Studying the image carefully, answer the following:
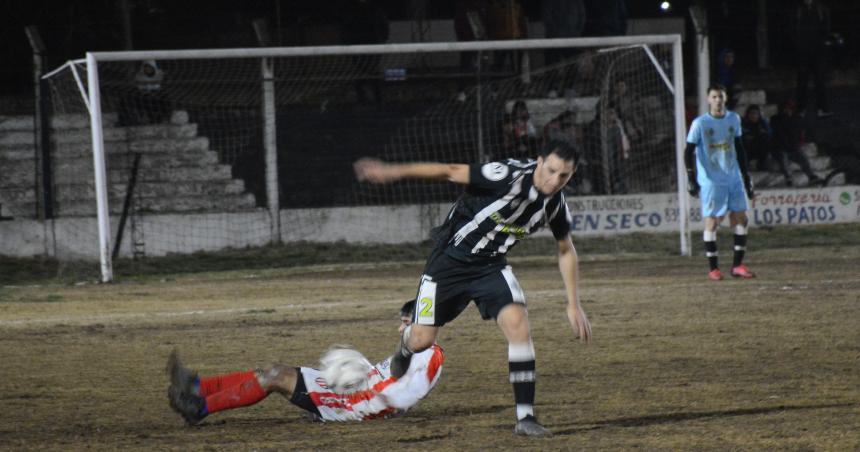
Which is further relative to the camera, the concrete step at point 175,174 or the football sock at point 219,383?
the concrete step at point 175,174

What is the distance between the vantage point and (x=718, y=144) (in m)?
14.6

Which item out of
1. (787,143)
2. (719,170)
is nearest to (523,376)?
(719,170)

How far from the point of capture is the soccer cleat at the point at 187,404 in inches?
275

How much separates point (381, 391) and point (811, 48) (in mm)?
19267

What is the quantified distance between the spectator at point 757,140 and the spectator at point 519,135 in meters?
4.31

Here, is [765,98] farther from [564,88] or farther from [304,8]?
[304,8]

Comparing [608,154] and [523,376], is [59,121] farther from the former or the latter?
[523,376]

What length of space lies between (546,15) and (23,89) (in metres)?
10.4

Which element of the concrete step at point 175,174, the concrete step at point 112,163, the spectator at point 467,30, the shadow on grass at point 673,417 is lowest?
the shadow on grass at point 673,417

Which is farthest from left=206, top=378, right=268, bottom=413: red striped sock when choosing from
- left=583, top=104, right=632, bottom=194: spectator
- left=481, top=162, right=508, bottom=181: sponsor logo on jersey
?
left=583, top=104, right=632, bottom=194: spectator

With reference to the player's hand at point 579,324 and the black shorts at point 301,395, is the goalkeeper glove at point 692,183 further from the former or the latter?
the black shorts at point 301,395

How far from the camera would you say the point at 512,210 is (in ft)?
22.9

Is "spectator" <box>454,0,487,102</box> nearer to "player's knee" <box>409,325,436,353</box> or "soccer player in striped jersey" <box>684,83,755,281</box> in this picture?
"soccer player in striped jersey" <box>684,83,755,281</box>

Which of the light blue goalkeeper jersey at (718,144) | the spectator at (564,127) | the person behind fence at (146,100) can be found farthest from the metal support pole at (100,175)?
the spectator at (564,127)
